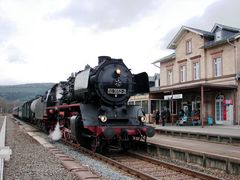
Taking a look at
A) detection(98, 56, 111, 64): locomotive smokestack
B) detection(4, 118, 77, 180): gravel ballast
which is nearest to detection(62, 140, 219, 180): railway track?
detection(4, 118, 77, 180): gravel ballast

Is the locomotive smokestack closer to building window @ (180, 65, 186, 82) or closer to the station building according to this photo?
the station building

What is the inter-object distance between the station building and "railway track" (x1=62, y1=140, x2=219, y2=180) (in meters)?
13.2

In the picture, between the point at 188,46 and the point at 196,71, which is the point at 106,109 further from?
the point at 188,46

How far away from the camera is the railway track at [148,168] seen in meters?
8.37

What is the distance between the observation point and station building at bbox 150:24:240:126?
1067 inches

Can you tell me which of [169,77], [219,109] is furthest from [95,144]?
[169,77]

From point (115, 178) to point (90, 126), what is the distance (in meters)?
3.65

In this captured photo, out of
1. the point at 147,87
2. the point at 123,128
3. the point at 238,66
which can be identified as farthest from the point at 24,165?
the point at 238,66

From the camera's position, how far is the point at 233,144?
1520cm

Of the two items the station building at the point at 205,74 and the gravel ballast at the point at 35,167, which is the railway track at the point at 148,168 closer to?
the gravel ballast at the point at 35,167

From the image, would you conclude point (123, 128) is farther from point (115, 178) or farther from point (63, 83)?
point (63, 83)

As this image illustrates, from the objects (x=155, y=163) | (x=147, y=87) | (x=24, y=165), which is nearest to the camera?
Answer: (x=24, y=165)

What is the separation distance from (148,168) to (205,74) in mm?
22159

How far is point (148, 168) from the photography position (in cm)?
977
